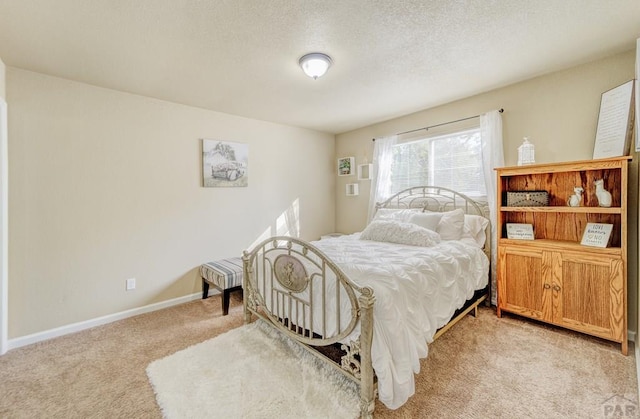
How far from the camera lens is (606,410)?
1.58 meters

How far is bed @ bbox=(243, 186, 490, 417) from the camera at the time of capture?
4.98 ft

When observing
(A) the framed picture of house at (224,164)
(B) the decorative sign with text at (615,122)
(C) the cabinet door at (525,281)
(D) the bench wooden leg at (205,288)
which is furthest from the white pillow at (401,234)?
(D) the bench wooden leg at (205,288)

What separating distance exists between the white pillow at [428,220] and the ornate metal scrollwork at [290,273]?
184 cm

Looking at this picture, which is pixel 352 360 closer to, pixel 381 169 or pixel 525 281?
pixel 525 281

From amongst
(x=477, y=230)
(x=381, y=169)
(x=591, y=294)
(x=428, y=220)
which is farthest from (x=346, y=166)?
(x=591, y=294)

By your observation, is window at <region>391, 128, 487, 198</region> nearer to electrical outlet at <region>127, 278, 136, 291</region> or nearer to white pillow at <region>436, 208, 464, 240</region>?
white pillow at <region>436, 208, 464, 240</region>

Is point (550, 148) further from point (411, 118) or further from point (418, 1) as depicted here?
point (418, 1)

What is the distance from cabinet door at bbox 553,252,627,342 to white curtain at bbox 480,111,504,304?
63 cm

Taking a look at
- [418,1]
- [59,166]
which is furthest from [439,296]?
[59,166]

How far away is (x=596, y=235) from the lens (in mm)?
2326

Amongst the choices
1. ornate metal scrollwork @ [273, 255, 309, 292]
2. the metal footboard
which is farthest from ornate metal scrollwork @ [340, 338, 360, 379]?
ornate metal scrollwork @ [273, 255, 309, 292]

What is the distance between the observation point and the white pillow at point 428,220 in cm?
314

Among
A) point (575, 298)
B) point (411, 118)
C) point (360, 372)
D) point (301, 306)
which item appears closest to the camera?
point (360, 372)

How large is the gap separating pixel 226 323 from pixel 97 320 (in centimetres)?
133
